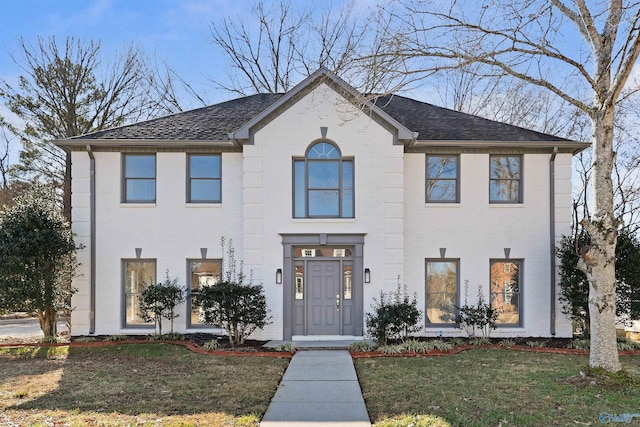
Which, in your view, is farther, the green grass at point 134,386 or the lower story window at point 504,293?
the lower story window at point 504,293

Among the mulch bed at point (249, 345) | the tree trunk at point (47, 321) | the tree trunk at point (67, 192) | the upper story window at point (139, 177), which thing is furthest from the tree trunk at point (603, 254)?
the tree trunk at point (67, 192)

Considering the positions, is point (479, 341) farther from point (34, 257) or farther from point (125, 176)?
point (34, 257)

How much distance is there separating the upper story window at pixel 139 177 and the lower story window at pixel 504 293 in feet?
32.4

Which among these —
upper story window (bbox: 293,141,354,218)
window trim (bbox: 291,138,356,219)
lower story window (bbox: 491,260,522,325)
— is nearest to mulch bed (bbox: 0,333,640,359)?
lower story window (bbox: 491,260,522,325)

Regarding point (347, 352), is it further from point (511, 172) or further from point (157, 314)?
point (511, 172)

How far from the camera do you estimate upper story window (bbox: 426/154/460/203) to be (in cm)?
1276

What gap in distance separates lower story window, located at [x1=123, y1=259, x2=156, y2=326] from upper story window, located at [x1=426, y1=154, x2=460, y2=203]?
8085mm

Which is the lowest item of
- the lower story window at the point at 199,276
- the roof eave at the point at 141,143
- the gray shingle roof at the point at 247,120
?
the lower story window at the point at 199,276

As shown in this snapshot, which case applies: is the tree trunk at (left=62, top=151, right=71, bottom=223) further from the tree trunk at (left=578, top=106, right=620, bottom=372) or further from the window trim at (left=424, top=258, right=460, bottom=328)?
the tree trunk at (left=578, top=106, right=620, bottom=372)

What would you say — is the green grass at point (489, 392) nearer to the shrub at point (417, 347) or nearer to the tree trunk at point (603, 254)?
the tree trunk at point (603, 254)

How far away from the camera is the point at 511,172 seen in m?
12.9

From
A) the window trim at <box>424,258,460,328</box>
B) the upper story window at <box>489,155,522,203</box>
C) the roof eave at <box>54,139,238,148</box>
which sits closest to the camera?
the roof eave at <box>54,139,238,148</box>

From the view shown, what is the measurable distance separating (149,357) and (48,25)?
2017 centimetres

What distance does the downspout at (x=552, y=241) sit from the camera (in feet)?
40.7
